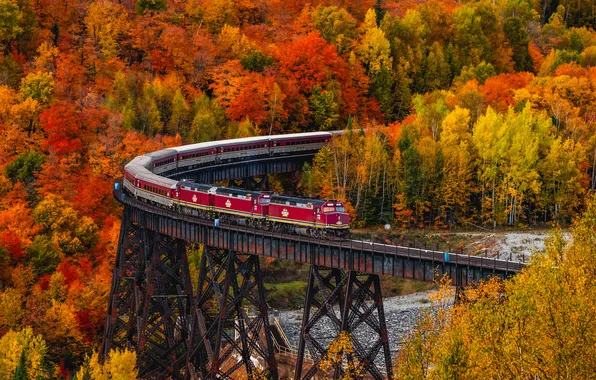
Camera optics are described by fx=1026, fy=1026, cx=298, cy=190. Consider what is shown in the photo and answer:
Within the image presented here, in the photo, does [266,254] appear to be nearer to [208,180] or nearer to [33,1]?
[208,180]

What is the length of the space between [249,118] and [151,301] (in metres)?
37.9

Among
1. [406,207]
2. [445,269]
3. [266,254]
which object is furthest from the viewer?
[406,207]

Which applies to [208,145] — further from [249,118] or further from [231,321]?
[231,321]

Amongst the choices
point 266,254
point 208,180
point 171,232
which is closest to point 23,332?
point 171,232

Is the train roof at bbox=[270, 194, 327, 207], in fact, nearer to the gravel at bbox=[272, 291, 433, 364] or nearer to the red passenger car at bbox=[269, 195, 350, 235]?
the red passenger car at bbox=[269, 195, 350, 235]

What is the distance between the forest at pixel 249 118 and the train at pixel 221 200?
7.72 metres

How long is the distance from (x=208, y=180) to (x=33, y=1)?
39.1 m

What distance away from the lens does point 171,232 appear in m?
61.7

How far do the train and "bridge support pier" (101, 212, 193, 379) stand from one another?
104 inches

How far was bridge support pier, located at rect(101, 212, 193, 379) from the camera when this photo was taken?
61406 mm

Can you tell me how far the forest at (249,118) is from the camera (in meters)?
73.1

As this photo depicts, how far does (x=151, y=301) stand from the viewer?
63000 mm

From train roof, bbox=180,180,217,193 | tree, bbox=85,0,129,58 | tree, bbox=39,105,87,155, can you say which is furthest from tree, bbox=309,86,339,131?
train roof, bbox=180,180,217,193

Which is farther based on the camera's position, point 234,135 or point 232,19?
point 232,19
